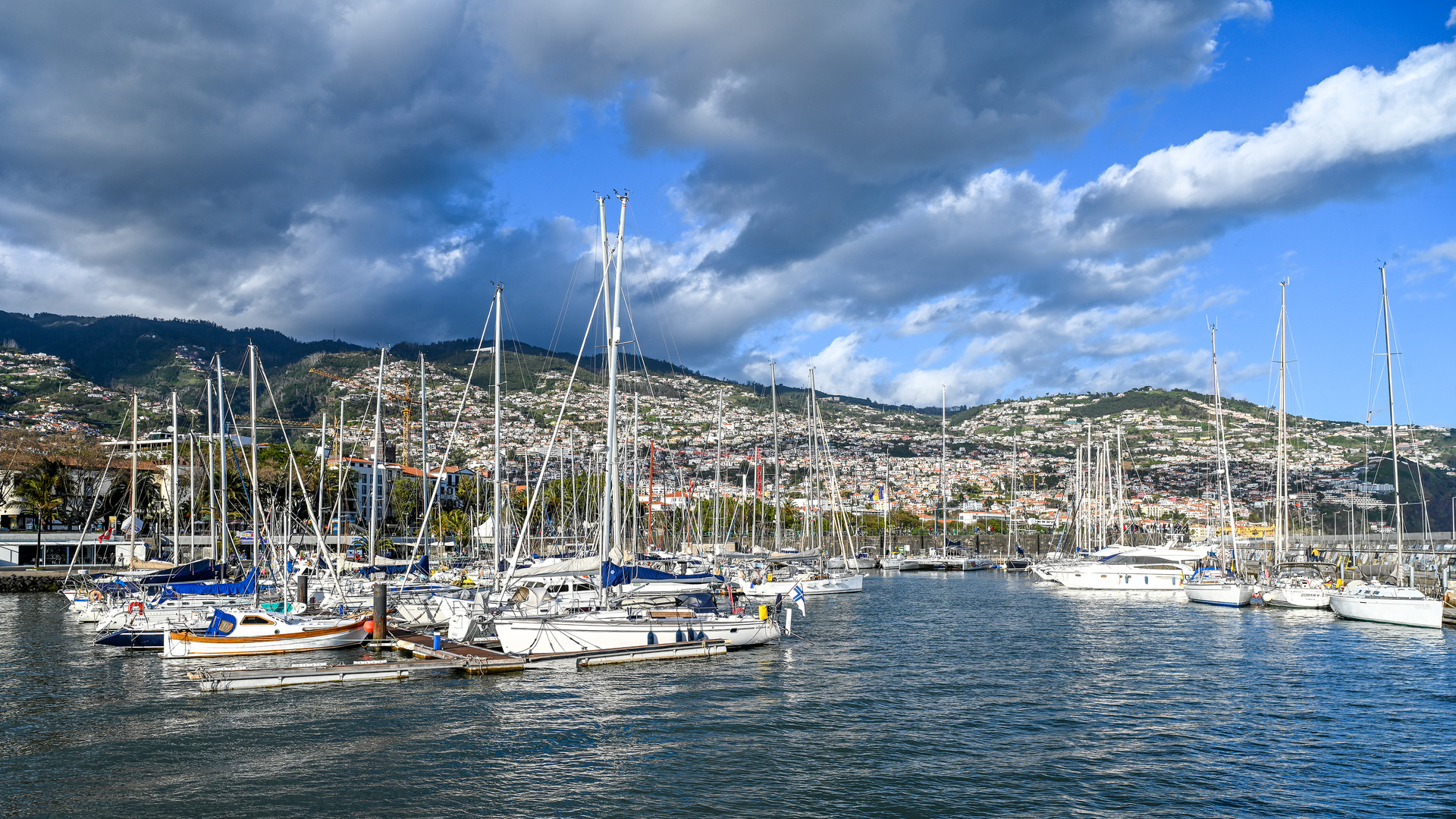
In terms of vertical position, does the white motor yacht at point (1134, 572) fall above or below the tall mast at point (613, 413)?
below

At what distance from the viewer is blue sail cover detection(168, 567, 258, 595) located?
39.2 meters

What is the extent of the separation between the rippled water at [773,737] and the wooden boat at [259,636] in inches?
31.5

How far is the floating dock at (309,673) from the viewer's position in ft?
83.3

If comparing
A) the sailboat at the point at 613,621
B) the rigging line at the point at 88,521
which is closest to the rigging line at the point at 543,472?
the sailboat at the point at 613,621

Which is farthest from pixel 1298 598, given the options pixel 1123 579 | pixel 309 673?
pixel 309 673

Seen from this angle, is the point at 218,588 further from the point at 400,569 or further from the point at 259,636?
the point at 400,569

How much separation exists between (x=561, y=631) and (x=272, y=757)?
460 inches

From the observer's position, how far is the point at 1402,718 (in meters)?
22.5

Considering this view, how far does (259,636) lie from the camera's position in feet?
104

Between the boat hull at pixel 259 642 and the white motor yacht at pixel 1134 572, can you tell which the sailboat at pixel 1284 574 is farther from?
the boat hull at pixel 259 642

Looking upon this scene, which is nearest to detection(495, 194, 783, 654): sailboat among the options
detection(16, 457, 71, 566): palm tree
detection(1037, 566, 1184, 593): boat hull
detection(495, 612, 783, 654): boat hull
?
detection(495, 612, 783, 654): boat hull

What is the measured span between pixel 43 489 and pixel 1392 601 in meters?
88.2

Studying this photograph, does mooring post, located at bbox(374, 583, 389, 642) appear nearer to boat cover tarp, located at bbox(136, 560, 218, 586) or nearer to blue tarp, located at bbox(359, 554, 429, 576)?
blue tarp, located at bbox(359, 554, 429, 576)

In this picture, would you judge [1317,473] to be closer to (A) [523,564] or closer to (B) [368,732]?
(A) [523,564]
